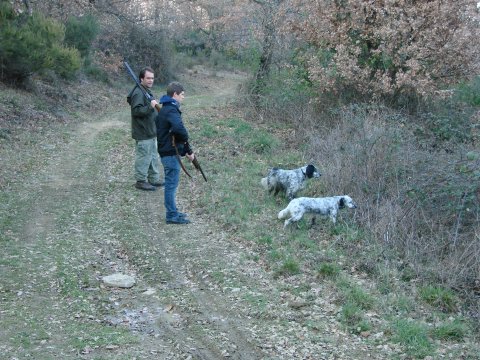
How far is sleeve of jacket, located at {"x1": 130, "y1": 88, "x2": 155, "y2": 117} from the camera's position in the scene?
985cm

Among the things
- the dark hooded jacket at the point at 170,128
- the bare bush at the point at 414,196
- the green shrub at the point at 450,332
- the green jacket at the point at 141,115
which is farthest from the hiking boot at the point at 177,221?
the green shrub at the point at 450,332

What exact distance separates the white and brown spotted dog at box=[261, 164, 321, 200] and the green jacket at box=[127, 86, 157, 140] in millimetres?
2505

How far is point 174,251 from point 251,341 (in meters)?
2.62

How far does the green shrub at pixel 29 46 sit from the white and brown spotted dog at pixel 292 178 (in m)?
11.0

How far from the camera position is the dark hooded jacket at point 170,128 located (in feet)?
26.8

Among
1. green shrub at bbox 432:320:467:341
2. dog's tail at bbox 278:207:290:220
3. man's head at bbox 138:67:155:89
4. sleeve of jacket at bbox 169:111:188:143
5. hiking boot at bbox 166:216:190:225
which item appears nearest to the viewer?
green shrub at bbox 432:320:467:341

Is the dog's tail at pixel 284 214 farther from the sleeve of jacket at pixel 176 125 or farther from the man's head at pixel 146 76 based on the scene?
the man's head at pixel 146 76

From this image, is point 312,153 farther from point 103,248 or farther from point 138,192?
point 103,248

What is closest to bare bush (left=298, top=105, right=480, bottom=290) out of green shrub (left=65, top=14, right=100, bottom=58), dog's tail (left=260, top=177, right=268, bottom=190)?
dog's tail (left=260, top=177, right=268, bottom=190)

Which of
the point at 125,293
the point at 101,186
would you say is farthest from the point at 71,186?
the point at 125,293

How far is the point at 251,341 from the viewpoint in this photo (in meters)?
5.41

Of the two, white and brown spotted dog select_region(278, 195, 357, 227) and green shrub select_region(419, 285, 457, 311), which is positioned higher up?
white and brown spotted dog select_region(278, 195, 357, 227)

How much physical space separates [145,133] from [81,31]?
16656 millimetres

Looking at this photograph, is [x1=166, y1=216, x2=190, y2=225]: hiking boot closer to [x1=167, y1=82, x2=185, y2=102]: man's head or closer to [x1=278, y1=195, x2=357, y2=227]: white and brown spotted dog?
[x1=278, y1=195, x2=357, y2=227]: white and brown spotted dog
